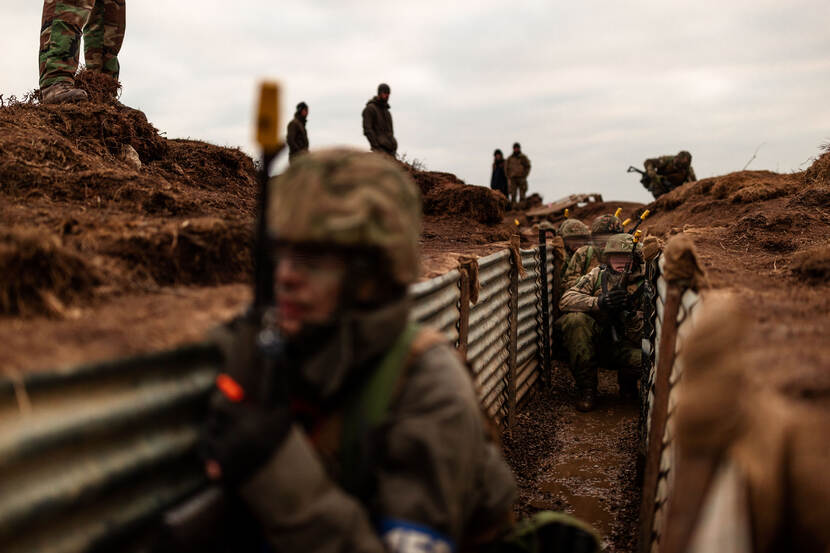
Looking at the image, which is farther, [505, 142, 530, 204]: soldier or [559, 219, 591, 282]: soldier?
[505, 142, 530, 204]: soldier

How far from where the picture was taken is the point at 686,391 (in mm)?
1616

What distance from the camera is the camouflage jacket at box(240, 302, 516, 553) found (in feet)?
4.68

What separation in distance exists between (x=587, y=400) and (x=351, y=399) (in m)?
6.14

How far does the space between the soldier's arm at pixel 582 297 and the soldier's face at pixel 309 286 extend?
5961 millimetres

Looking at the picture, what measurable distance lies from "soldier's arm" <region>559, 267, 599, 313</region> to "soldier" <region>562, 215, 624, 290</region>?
2.62ft

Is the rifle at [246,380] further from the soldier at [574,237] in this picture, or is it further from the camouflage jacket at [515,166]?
the camouflage jacket at [515,166]

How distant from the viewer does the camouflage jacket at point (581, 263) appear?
8.52m

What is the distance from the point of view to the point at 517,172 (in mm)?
20484

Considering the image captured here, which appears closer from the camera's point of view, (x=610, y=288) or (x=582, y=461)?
(x=582, y=461)

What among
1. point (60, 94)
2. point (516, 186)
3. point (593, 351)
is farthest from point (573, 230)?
point (516, 186)

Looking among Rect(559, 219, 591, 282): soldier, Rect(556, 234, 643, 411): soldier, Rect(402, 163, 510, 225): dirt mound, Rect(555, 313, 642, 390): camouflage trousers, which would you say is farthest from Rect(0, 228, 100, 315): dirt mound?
Rect(402, 163, 510, 225): dirt mound

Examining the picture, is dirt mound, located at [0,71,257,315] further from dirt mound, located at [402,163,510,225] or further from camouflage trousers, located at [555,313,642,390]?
dirt mound, located at [402,163,510,225]

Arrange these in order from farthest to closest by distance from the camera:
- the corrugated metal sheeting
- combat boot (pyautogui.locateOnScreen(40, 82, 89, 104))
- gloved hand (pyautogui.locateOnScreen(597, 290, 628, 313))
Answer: gloved hand (pyautogui.locateOnScreen(597, 290, 628, 313)) < combat boot (pyautogui.locateOnScreen(40, 82, 89, 104)) < the corrugated metal sheeting

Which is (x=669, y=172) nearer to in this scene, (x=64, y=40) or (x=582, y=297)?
(x=582, y=297)
